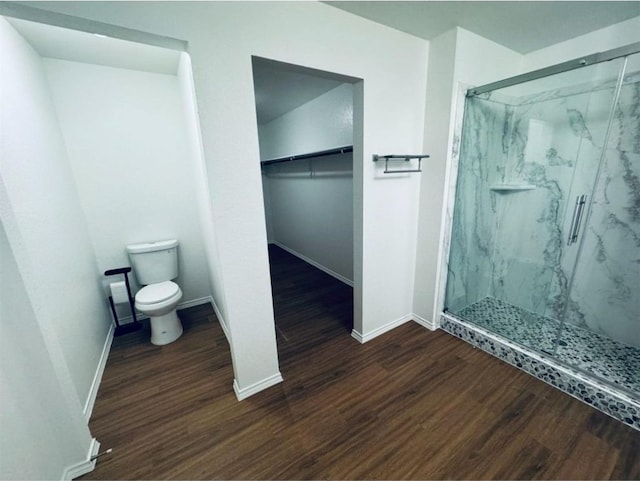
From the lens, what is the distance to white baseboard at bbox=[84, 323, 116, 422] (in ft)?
5.34

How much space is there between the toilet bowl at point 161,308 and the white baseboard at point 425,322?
7.11 ft

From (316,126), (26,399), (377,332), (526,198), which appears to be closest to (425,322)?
(377,332)

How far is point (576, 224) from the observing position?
191 centimetres

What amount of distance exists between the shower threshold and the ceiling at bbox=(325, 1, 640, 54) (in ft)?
7.29

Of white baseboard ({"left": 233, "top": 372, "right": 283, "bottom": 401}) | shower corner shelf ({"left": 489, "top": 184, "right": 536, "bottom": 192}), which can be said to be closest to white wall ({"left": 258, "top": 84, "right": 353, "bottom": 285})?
shower corner shelf ({"left": 489, "top": 184, "right": 536, "bottom": 192})

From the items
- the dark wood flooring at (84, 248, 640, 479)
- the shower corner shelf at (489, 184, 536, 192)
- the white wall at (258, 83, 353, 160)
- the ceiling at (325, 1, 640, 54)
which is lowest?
the dark wood flooring at (84, 248, 640, 479)

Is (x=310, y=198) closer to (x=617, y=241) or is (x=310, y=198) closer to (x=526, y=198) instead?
(x=526, y=198)

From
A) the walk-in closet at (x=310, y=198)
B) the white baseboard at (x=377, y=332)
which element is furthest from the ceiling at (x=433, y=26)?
the white baseboard at (x=377, y=332)

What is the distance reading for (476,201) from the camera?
7.85 feet

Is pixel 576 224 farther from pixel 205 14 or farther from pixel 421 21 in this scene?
pixel 205 14

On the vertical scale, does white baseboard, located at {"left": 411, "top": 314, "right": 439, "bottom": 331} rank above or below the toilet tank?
below

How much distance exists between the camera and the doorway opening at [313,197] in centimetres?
228

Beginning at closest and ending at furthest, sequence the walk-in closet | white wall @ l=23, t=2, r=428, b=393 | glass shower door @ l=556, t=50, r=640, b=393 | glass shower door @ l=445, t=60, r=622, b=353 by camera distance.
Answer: white wall @ l=23, t=2, r=428, b=393
glass shower door @ l=556, t=50, r=640, b=393
glass shower door @ l=445, t=60, r=622, b=353
the walk-in closet

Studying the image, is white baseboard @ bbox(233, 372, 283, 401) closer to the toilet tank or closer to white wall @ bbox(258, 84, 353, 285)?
the toilet tank
